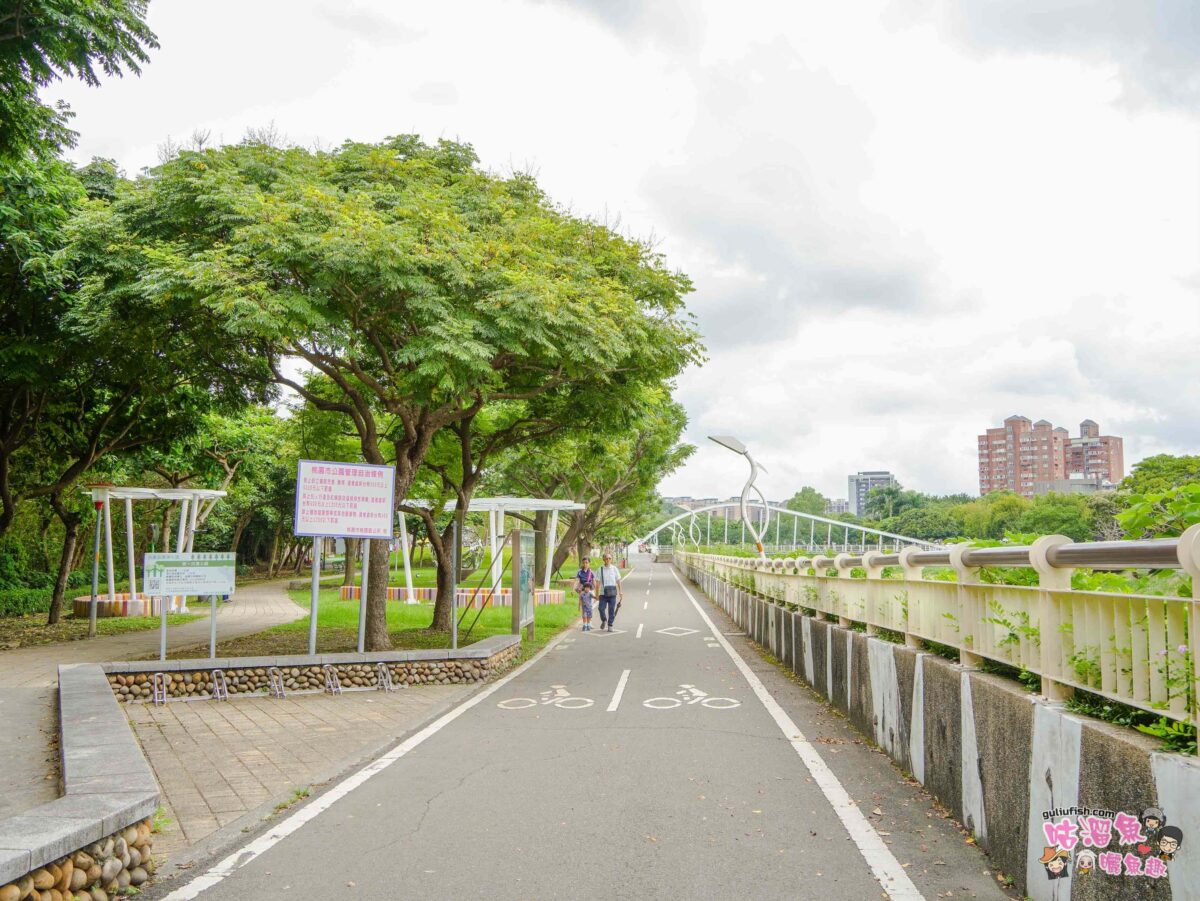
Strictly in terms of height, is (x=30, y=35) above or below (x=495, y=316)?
above

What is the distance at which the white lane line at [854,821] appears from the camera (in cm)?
453

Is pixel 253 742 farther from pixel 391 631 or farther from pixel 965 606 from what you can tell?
pixel 391 631

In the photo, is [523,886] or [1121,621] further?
[523,886]

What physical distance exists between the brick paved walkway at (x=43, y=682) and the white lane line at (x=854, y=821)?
5.14 m

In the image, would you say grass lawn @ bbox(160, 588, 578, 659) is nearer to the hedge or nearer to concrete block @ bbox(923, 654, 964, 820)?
the hedge

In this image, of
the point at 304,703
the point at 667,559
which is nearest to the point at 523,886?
the point at 304,703

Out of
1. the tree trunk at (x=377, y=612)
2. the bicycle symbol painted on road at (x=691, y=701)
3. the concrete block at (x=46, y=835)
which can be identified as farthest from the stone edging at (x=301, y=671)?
the concrete block at (x=46, y=835)

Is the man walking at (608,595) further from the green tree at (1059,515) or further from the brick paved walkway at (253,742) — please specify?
the green tree at (1059,515)

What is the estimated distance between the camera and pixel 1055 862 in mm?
3938

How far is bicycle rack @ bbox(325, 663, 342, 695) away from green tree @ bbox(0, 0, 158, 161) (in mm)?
7228

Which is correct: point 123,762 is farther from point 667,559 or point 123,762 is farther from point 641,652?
point 667,559

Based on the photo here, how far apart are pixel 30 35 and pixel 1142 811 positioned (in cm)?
1065

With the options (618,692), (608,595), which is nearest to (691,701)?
(618,692)

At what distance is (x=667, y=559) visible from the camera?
425 ft
